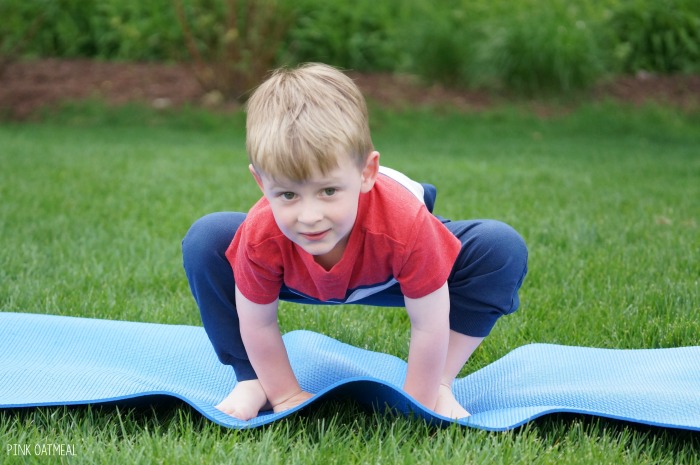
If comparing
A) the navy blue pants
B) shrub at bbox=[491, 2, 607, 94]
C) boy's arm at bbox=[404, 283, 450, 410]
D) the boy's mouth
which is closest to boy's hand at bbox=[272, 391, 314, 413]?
the navy blue pants

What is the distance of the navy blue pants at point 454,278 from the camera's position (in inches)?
87.0

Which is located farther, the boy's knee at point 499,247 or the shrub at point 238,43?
the shrub at point 238,43

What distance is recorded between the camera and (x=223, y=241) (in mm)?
2213

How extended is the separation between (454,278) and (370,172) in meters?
0.47

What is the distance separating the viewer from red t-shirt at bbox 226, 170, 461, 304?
195cm

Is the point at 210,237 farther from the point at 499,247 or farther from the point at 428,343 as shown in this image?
the point at 499,247

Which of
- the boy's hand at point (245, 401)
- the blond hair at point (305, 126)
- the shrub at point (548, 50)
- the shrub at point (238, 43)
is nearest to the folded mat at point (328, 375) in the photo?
the boy's hand at point (245, 401)

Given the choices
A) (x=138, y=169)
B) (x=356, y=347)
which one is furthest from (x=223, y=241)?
(x=138, y=169)

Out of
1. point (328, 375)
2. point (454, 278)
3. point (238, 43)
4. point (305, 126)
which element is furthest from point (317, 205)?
point (238, 43)

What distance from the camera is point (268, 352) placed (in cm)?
217

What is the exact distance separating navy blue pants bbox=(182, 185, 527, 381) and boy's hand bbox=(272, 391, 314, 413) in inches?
5.2

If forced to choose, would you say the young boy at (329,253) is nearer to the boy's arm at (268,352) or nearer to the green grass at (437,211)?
the boy's arm at (268,352)

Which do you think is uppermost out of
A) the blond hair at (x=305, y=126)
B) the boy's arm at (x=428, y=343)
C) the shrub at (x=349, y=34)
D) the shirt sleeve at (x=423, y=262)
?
the blond hair at (x=305, y=126)

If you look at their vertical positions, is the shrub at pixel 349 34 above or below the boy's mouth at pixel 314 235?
below
